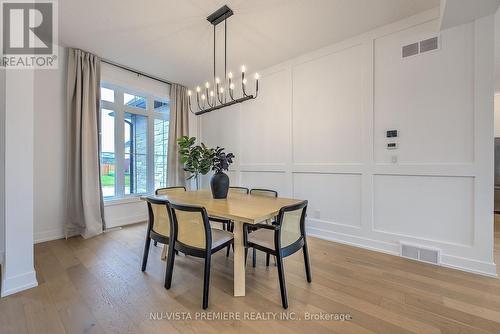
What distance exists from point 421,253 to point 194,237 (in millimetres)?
2545

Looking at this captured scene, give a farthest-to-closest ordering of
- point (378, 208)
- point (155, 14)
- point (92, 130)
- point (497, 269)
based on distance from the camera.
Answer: point (92, 130)
point (378, 208)
point (155, 14)
point (497, 269)

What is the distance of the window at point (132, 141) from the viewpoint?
3.76m

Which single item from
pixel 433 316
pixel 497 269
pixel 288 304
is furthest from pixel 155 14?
pixel 497 269

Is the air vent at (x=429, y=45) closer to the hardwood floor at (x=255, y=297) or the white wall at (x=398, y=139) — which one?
the white wall at (x=398, y=139)

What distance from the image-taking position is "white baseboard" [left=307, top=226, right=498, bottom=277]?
2.14 metres

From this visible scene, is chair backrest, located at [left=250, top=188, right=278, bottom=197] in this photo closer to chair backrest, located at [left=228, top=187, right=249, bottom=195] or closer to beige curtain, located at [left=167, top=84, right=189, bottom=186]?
chair backrest, located at [left=228, top=187, right=249, bottom=195]

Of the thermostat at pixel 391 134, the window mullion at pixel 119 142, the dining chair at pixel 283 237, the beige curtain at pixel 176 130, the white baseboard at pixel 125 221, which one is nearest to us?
the dining chair at pixel 283 237

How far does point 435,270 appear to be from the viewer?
2.23 metres

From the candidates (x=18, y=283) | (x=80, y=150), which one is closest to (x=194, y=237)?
(x=18, y=283)

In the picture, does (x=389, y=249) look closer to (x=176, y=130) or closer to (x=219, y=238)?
(x=219, y=238)

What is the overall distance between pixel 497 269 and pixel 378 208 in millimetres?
1184

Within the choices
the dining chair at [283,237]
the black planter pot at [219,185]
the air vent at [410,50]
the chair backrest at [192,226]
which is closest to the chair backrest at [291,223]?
the dining chair at [283,237]

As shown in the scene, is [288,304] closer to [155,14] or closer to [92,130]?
[155,14]

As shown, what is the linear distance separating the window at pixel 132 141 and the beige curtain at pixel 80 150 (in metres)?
0.38
